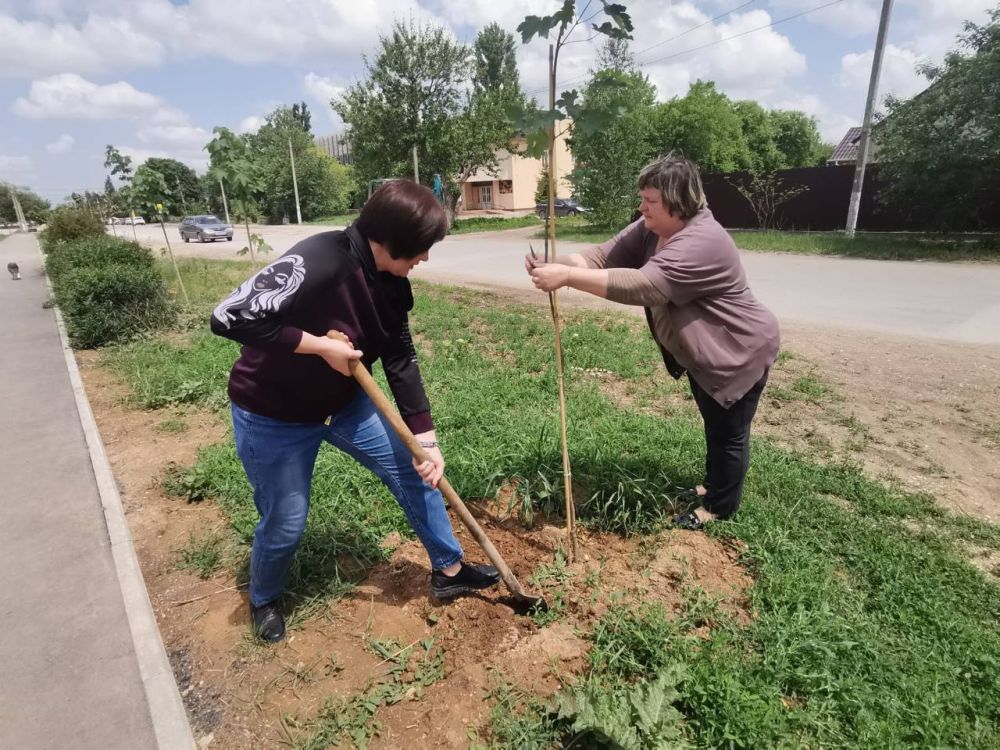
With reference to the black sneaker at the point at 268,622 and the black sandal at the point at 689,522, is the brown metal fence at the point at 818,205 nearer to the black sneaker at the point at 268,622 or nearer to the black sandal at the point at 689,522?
the black sandal at the point at 689,522

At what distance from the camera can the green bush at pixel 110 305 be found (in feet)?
24.5

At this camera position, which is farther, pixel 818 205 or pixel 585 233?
pixel 585 233

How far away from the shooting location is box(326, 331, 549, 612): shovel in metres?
1.91

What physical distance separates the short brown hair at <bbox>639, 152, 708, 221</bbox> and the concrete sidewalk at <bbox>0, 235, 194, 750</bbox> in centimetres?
270

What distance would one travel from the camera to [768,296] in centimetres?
905

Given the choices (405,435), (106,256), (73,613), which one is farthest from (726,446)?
(106,256)

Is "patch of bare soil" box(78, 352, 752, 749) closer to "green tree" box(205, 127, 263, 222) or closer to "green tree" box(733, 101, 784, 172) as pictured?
"green tree" box(205, 127, 263, 222)

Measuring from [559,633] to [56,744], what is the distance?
1858 mm

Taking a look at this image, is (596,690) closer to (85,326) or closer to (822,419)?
(822,419)

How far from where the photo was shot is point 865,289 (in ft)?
30.5

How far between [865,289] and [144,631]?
33.4ft

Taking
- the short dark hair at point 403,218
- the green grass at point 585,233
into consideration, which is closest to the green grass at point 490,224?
the green grass at point 585,233

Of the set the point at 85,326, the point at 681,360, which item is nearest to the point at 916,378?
the point at 681,360

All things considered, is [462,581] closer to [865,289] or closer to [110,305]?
[110,305]
